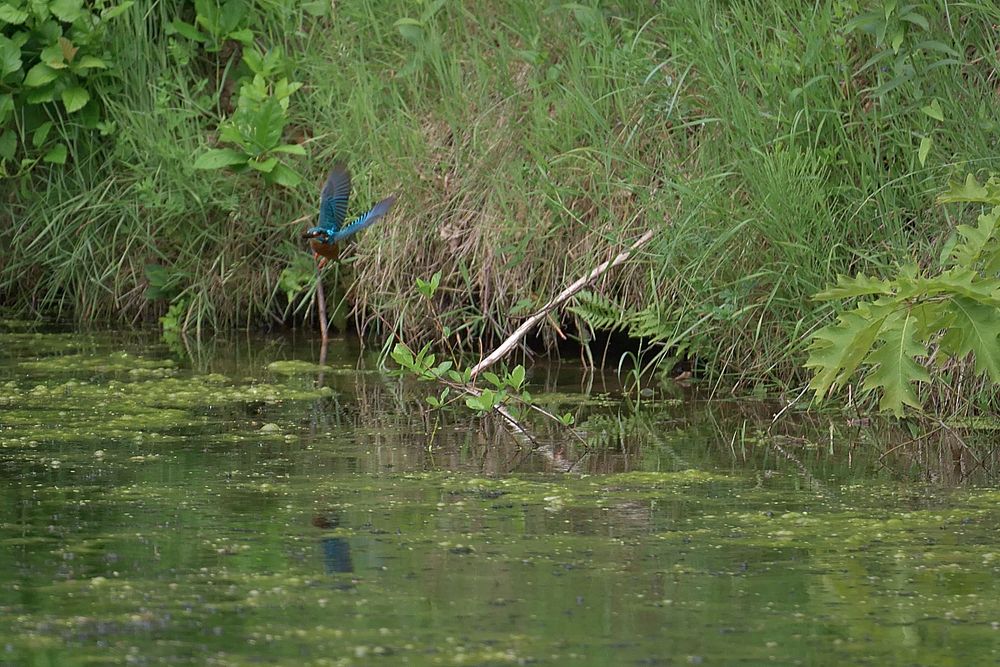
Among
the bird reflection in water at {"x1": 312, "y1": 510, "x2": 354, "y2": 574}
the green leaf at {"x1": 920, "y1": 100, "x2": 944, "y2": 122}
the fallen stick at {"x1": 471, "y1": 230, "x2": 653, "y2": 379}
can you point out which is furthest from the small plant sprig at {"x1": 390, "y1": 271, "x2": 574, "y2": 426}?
the green leaf at {"x1": 920, "y1": 100, "x2": 944, "y2": 122}

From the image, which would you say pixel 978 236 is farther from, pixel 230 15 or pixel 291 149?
pixel 230 15

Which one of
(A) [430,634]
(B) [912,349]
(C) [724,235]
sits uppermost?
(C) [724,235]

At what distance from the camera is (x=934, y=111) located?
456 centimetres

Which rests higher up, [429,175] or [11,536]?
[429,175]

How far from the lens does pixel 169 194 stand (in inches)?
262

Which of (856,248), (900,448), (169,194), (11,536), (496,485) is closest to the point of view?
(11,536)

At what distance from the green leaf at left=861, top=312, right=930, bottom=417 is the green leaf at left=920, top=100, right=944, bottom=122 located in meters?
1.05

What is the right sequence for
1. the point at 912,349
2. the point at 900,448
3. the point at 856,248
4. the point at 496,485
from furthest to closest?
the point at 856,248
the point at 900,448
the point at 496,485
the point at 912,349

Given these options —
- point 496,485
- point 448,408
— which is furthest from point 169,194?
point 496,485

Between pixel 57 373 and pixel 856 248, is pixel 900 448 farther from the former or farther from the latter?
pixel 57 373

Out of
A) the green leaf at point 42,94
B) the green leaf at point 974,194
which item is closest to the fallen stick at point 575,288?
the green leaf at point 974,194

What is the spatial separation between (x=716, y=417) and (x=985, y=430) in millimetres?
772

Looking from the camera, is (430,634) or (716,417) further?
(716,417)

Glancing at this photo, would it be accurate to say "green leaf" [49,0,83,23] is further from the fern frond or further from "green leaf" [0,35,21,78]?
the fern frond
